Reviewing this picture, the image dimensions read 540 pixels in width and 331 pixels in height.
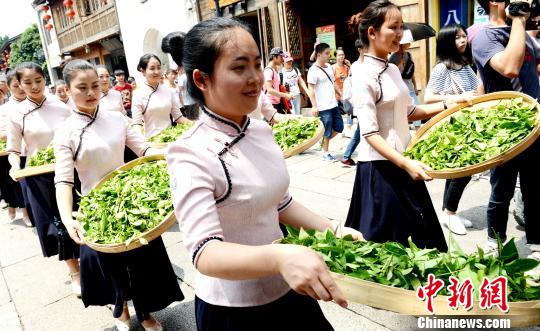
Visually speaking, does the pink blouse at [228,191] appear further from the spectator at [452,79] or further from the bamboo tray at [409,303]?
the spectator at [452,79]

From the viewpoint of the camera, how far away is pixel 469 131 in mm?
2549

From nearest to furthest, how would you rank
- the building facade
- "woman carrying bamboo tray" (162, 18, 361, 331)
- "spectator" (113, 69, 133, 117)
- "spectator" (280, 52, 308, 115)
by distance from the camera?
1. "woman carrying bamboo tray" (162, 18, 361, 331)
2. "spectator" (280, 52, 308, 115)
3. "spectator" (113, 69, 133, 117)
4. the building facade

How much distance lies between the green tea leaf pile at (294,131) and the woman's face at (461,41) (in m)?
1.54

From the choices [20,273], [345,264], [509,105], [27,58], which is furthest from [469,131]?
[27,58]

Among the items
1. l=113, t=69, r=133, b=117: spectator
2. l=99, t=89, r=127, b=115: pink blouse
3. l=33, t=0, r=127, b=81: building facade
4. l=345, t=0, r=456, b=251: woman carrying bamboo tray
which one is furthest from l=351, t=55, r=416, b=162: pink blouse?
l=33, t=0, r=127, b=81: building facade

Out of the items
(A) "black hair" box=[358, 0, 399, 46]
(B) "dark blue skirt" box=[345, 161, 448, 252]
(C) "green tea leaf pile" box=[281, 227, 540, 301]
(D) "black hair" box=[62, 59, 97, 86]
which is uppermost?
(A) "black hair" box=[358, 0, 399, 46]

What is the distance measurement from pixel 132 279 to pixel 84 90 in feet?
4.19

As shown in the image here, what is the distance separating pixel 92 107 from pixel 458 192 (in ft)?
9.74

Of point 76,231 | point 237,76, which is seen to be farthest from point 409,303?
point 76,231

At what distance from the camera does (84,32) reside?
77.5 ft

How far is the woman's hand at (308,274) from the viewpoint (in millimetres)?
913

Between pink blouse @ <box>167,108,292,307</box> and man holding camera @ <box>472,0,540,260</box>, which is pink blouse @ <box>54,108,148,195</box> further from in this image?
man holding camera @ <box>472,0,540,260</box>

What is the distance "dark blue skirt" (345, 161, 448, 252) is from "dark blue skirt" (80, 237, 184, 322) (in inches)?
54.9

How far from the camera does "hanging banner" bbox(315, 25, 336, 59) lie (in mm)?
10219
